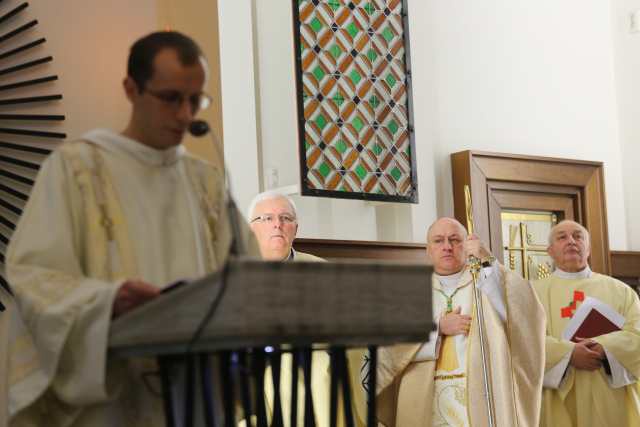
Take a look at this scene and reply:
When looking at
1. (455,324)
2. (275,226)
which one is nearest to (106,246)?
(275,226)

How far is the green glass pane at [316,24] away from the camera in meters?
8.23

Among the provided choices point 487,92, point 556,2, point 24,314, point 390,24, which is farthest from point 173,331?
point 556,2

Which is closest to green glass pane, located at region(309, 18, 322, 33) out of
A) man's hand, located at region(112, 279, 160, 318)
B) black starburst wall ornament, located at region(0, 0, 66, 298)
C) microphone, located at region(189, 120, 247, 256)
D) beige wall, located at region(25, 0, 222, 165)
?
beige wall, located at region(25, 0, 222, 165)

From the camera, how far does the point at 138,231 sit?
3.01m

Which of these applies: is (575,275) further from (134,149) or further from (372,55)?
(134,149)

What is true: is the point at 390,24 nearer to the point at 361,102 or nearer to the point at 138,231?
the point at 361,102

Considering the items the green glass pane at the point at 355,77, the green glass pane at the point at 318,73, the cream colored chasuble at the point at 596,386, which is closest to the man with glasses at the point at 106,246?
the cream colored chasuble at the point at 596,386

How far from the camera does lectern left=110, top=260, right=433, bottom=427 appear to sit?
2.41 metres

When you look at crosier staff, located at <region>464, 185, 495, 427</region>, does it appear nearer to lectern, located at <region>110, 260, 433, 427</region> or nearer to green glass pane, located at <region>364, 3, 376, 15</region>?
green glass pane, located at <region>364, 3, 376, 15</region>

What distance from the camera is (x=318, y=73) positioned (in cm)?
824

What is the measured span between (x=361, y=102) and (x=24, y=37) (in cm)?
426

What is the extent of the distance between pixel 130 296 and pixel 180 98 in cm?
52

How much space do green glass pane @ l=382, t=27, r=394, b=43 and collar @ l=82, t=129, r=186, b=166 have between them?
5815mm

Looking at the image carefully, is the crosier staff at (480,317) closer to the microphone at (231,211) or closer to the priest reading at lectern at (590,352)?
the priest reading at lectern at (590,352)
